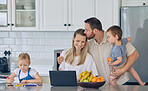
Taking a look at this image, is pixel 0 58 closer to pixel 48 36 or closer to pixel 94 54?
pixel 48 36

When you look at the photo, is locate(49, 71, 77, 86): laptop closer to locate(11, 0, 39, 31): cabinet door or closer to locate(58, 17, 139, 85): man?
locate(58, 17, 139, 85): man

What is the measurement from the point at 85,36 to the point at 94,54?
0.24m

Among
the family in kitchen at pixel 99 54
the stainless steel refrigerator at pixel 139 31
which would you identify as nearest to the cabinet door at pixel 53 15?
the stainless steel refrigerator at pixel 139 31

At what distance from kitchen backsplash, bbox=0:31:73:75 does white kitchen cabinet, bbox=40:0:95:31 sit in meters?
0.43

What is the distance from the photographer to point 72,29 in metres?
4.29

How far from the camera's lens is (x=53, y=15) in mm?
4332

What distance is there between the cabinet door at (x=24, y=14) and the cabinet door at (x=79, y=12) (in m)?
0.57

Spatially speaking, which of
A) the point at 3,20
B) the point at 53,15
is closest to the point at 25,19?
the point at 3,20

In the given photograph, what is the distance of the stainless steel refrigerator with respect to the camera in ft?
13.3

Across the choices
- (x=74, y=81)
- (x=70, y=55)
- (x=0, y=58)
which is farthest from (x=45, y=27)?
(x=74, y=81)

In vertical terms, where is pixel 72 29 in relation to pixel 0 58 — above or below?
above

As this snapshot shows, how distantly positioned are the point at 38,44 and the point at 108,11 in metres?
1.38

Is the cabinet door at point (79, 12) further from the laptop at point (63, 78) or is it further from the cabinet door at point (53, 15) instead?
the laptop at point (63, 78)

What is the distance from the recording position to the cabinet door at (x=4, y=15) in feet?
14.6
